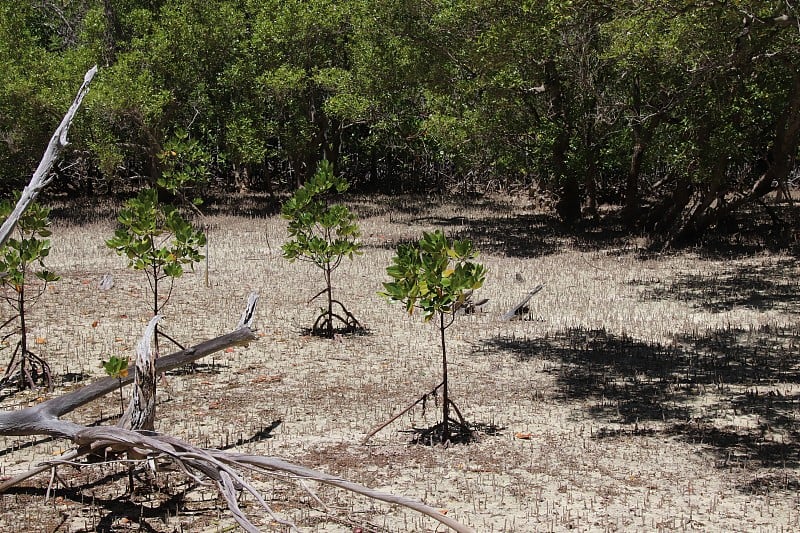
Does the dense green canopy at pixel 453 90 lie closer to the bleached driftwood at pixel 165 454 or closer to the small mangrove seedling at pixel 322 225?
the small mangrove seedling at pixel 322 225

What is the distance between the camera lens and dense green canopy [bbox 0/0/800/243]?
14.9 metres

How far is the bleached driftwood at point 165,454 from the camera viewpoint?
159 inches

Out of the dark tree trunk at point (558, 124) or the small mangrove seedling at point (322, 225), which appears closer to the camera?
the small mangrove seedling at point (322, 225)

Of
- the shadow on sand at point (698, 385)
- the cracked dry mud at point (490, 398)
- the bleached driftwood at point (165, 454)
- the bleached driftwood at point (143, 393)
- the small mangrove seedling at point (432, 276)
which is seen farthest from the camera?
the shadow on sand at point (698, 385)

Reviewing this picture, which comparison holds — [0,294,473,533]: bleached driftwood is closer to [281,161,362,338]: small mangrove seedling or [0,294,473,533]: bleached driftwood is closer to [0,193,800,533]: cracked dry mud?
[0,193,800,533]: cracked dry mud

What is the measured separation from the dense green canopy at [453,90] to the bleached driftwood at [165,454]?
7.04m

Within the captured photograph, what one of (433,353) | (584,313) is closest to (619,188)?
(584,313)

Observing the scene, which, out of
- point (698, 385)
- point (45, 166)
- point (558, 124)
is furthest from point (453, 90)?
point (45, 166)

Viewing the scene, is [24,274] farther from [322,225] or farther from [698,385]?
[698,385]

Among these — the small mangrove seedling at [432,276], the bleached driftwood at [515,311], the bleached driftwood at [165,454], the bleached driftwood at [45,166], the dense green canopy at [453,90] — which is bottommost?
the bleached driftwood at [515,311]

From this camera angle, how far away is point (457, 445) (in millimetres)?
7047

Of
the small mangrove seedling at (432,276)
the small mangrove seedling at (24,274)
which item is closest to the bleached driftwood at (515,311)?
the small mangrove seedling at (432,276)

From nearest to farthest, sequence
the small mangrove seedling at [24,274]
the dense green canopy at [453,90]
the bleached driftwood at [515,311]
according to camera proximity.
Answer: the small mangrove seedling at [24,274], the bleached driftwood at [515,311], the dense green canopy at [453,90]

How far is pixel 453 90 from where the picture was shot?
61.9 feet
